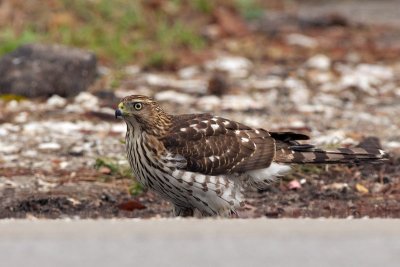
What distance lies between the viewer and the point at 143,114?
28.7ft

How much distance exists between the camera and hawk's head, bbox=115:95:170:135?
8.63m

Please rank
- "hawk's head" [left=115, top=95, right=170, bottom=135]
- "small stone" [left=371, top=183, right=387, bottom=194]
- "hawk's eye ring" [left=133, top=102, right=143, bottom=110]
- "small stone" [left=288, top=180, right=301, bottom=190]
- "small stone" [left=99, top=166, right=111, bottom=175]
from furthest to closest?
"small stone" [left=99, top=166, right=111, bottom=175]
"small stone" [left=288, top=180, right=301, bottom=190]
"small stone" [left=371, top=183, right=387, bottom=194]
"hawk's eye ring" [left=133, top=102, right=143, bottom=110]
"hawk's head" [left=115, top=95, right=170, bottom=135]

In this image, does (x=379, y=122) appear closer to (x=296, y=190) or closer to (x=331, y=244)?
(x=296, y=190)

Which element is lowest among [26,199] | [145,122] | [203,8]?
[26,199]

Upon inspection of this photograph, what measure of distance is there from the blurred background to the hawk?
0.37 meters

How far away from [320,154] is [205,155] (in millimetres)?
1003

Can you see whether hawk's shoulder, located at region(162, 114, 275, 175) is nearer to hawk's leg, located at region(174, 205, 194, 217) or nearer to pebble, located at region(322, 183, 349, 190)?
hawk's leg, located at region(174, 205, 194, 217)

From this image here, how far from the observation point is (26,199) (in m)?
9.27

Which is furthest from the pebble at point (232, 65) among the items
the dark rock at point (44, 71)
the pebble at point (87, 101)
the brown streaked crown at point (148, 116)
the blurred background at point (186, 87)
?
the brown streaked crown at point (148, 116)

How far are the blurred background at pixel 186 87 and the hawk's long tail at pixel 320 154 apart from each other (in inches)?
14.7

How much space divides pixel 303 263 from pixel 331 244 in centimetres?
43

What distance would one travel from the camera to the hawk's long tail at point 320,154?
894 centimetres

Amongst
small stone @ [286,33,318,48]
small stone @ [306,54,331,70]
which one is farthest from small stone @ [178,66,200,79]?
small stone @ [286,33,318,48]

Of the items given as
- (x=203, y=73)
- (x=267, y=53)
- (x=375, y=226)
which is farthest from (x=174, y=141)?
(x=267, y=53)
